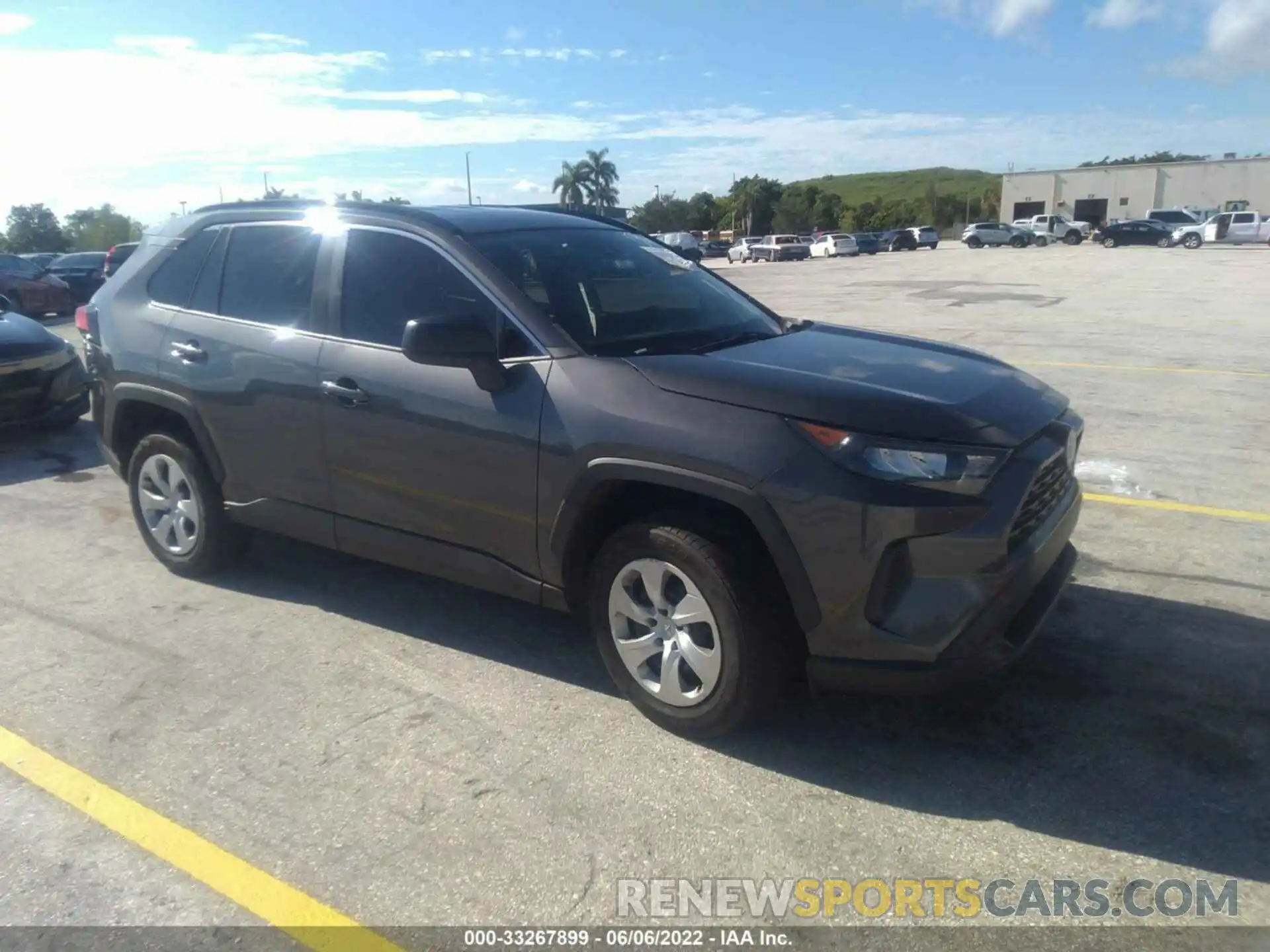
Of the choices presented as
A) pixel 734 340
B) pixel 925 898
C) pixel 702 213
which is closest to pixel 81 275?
pixel 734 340

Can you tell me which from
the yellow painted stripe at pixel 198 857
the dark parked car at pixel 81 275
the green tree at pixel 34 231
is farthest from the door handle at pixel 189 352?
the green tree at pixel 34 231

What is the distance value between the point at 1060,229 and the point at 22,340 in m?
59.6

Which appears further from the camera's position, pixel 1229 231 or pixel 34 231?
pixel 34 231

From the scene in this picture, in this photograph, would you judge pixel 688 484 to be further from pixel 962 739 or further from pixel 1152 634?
pixel 1152 634

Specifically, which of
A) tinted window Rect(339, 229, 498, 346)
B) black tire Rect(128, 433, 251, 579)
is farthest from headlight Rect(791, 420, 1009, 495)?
black tire Rect(128, 433, 251, 579)

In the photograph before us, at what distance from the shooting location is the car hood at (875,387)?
322cm

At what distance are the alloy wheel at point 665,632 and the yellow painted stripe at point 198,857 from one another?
4.23ft

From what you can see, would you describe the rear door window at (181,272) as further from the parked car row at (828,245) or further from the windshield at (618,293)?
the parked car row at (828,245)

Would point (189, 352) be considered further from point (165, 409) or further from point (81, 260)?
point (81, 260)

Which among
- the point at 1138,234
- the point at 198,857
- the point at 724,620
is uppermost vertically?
the point at 1138,234

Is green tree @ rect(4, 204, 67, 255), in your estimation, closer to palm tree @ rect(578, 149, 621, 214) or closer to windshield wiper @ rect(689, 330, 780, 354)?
palm tree @ rect(578, 149, 621, 214)

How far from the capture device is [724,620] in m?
3.33

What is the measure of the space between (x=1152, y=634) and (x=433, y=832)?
3082mm

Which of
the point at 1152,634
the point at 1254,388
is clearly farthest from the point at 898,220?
the point at 1152,634
